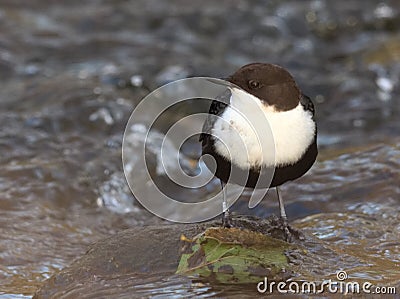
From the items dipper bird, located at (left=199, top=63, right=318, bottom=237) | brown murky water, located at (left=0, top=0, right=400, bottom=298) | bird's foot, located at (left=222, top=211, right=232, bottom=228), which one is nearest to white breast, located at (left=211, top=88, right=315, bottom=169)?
dipper bird, located at (left=199, top=63, right=318, bottom=237)

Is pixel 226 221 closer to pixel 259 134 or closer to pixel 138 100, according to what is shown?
pixel 259 134

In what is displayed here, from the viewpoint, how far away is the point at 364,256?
161 inches

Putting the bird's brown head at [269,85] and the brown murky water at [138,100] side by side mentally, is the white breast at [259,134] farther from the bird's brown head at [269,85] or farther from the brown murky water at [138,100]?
the brown murky water at [138,100]

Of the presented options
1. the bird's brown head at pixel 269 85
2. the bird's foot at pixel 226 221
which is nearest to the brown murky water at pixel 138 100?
the bird's foot at pixel 226 221

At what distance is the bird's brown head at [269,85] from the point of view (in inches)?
147

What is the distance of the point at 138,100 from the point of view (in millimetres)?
7594

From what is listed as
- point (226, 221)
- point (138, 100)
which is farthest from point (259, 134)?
point (138, 100)

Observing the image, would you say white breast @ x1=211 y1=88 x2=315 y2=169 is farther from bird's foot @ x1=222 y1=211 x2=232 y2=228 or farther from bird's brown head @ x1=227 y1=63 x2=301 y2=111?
bird's foot @ x1=222 y1=211 x2=232 y2=228

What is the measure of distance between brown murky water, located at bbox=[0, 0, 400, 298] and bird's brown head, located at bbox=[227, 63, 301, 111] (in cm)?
82

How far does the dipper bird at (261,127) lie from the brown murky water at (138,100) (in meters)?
0.54

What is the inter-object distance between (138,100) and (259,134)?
4071 millimetres

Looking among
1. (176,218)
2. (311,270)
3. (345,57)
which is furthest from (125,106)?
(311,270)

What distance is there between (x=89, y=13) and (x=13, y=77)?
81.6 inches

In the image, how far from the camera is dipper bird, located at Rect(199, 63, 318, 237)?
367cm
